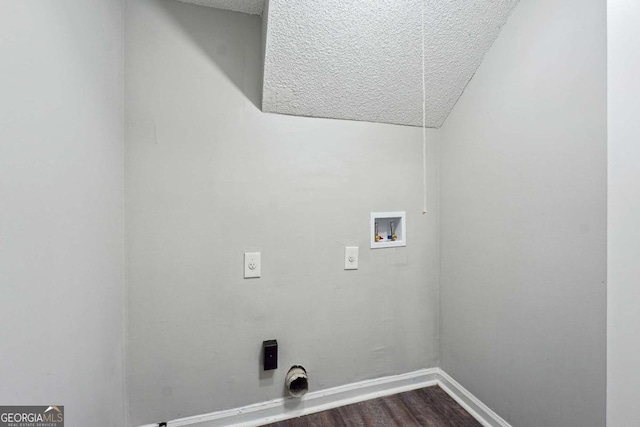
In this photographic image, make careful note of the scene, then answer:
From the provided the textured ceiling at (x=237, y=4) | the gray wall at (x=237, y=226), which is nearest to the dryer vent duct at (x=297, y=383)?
the gray wall at (x=237, y=226)

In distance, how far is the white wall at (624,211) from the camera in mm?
679

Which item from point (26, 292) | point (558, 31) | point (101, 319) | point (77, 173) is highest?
point (558, 31)

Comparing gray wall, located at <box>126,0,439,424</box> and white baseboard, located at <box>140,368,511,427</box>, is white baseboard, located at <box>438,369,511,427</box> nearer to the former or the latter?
white baseboard, located at <box>140,368,511,427</box>

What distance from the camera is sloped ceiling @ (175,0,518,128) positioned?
1.17m

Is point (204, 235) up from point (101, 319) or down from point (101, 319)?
up

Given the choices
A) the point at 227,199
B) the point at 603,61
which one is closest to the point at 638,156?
the point at 603,61

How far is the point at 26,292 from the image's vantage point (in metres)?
0.63

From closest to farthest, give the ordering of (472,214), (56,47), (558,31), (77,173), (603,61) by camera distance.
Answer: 1. (56,47)
2. (77,173)
3. (603,61)
4. (558,31)
5. (472,214)

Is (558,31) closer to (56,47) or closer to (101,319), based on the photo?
(56,47)

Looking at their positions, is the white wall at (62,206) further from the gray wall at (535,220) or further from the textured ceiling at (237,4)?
the gray wall at (535,220)

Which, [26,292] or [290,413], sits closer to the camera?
[26,292]

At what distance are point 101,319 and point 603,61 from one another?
6.71ft

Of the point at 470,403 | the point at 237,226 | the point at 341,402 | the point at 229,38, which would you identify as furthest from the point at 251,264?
the point at 470,403

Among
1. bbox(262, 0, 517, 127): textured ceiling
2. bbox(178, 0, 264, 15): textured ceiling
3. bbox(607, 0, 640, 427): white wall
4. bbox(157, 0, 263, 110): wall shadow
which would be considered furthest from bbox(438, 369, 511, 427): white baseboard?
bbox(178, 0, 264, 15): textured ceiling
